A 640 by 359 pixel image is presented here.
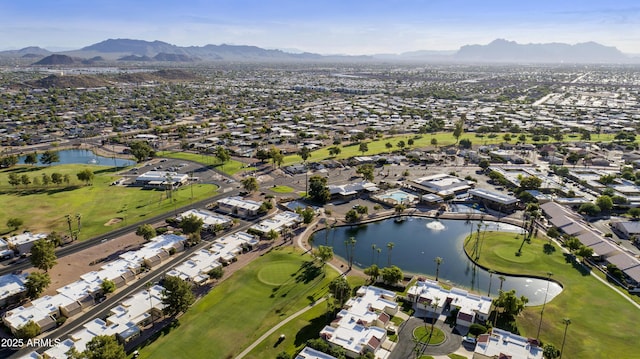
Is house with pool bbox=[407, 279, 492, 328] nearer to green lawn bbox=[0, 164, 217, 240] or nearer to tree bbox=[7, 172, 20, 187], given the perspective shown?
green lawn bbox=[0, 164, 217, 240]

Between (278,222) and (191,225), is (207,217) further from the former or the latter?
(278,222)

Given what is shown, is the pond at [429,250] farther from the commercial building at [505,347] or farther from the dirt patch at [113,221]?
the dirt patch at [113,221]

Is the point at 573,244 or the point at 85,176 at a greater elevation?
the point at 85,176

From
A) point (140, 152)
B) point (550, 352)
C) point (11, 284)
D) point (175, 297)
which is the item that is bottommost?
point (550, 352)

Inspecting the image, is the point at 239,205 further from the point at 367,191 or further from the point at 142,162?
the point at 142,162

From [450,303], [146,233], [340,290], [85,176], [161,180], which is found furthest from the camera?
[161,180]

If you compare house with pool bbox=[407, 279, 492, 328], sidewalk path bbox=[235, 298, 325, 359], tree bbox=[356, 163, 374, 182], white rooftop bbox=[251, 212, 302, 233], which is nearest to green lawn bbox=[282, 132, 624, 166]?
tree bbox=[356, 163, 374, 182]

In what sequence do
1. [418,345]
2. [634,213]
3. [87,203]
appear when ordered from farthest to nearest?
[87,203]
[634,213]
[418,345]

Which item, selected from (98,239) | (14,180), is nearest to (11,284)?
(98,239)
